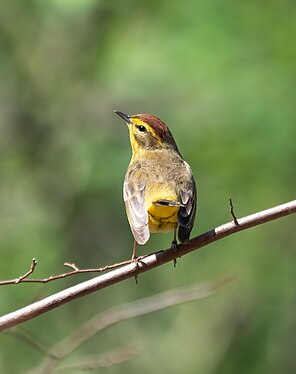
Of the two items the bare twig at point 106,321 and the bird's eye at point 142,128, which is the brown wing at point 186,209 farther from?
the bird's eye at point 142,128

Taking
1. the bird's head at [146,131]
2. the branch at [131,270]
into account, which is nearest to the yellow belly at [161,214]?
the branch at [131,270]

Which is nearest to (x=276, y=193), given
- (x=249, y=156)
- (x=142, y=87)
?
(x=249, y=156)

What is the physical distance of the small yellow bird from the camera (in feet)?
15.9

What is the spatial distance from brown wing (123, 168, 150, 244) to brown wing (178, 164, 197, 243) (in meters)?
0.19

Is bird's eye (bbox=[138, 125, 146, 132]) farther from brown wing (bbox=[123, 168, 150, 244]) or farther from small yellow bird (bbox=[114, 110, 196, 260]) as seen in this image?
brown wing (bbox=[123, 168, 150, 244])

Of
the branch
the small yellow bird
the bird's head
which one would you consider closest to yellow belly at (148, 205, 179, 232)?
the small yellow bird

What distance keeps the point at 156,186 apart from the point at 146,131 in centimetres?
91

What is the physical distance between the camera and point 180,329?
9.57 m

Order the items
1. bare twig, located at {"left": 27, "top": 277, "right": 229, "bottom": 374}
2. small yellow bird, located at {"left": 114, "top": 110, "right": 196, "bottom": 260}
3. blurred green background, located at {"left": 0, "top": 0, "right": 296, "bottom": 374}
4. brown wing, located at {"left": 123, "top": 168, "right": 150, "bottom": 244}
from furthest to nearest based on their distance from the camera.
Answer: blurred green background, located at {"left": 0, "top": 0, "right": 296, "bottom": 374}, small yellow bird, located at {"left": 114, "top": 110, "right": 196, "bottom": 260}, brown wing, located at {"left": 123, "top": 168, "right": 150, "bottom": 244}, bare twig, located at {"left": 27, "top": 277, "right": 229, "bottom": 374}

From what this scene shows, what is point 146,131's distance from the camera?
20.1 feet

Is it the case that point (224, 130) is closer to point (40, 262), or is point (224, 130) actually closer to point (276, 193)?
point (276, 193)

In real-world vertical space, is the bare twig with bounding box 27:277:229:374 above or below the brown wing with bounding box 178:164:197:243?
below

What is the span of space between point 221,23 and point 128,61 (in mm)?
857

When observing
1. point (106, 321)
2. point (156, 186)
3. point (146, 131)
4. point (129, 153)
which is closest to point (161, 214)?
point (156, 186)
